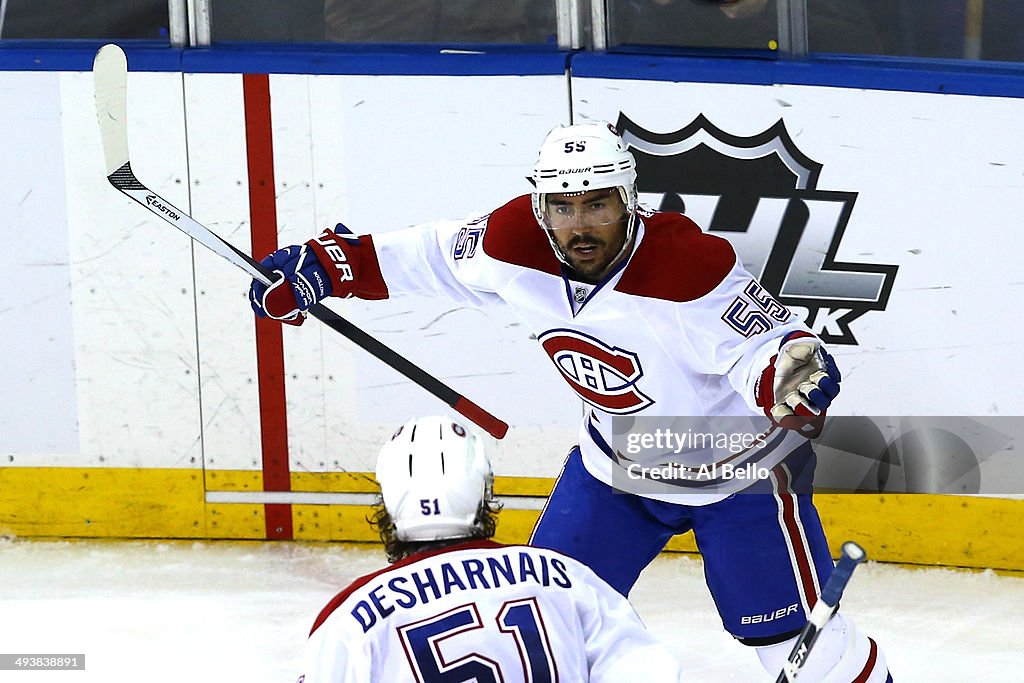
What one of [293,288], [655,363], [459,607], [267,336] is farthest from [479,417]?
[459,607]

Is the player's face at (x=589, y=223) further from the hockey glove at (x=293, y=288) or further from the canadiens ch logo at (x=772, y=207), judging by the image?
the canadiens ch logo at (x=772, y=207)

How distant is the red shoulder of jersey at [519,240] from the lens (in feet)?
9.13

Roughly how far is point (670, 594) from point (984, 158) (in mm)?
1307

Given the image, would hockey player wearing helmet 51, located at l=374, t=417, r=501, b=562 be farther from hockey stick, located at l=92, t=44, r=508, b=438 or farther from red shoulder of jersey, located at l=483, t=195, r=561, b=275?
hockey stick, located at l=92, t=44, r=508, b=438

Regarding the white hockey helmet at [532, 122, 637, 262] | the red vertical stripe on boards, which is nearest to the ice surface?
the red vertical stripe on boards

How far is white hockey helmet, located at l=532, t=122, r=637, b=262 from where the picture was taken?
263 cm

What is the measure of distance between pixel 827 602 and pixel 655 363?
752 millimetres

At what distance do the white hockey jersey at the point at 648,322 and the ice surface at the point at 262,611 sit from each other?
2.63 feet

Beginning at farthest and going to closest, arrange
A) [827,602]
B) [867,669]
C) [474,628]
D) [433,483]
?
[867,669] < [827,602] < [433,483] < [474,628]

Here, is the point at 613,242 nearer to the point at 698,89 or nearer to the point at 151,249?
the point at 698,89

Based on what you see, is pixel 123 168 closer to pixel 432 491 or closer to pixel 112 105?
pixel 112 105

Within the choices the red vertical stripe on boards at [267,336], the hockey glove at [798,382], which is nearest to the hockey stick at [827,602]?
the hockey glove at [798,382]

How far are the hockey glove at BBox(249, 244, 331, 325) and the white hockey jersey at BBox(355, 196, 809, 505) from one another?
0.21 metres

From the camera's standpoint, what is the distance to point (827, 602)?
6.75 ft
